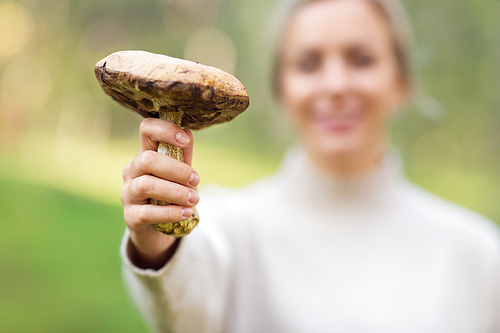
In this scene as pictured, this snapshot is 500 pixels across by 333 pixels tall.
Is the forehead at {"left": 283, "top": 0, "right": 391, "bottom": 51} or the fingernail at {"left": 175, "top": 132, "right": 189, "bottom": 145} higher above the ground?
the forehead at {"left": 283, "top": 0, "right": 391, "bottom": 51}

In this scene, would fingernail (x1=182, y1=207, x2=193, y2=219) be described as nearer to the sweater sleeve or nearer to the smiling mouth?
the sweater sleeve

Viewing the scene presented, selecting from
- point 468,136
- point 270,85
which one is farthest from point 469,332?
point 468,136

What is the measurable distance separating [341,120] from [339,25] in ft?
1.76

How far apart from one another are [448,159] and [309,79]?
9682mm

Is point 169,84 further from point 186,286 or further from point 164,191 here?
point 186,286

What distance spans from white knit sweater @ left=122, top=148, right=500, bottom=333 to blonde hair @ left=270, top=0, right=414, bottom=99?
633mm

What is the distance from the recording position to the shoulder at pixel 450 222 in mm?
2203

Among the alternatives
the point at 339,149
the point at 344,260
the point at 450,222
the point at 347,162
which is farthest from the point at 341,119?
the point at 450,222

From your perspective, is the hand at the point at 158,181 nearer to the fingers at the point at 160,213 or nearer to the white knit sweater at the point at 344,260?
the fingers at the point at 160,213

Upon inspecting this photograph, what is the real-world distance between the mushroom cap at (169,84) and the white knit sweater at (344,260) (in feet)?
2.66

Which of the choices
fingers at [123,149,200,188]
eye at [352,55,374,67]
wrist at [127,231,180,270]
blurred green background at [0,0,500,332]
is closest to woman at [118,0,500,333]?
eye at [352,55,374,67]

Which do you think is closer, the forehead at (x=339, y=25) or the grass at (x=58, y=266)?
the forehead at (x=339, y=25)

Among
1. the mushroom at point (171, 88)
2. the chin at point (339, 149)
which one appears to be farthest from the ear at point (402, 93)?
the mushroom at point (171, 88)

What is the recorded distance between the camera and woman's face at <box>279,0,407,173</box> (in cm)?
197
